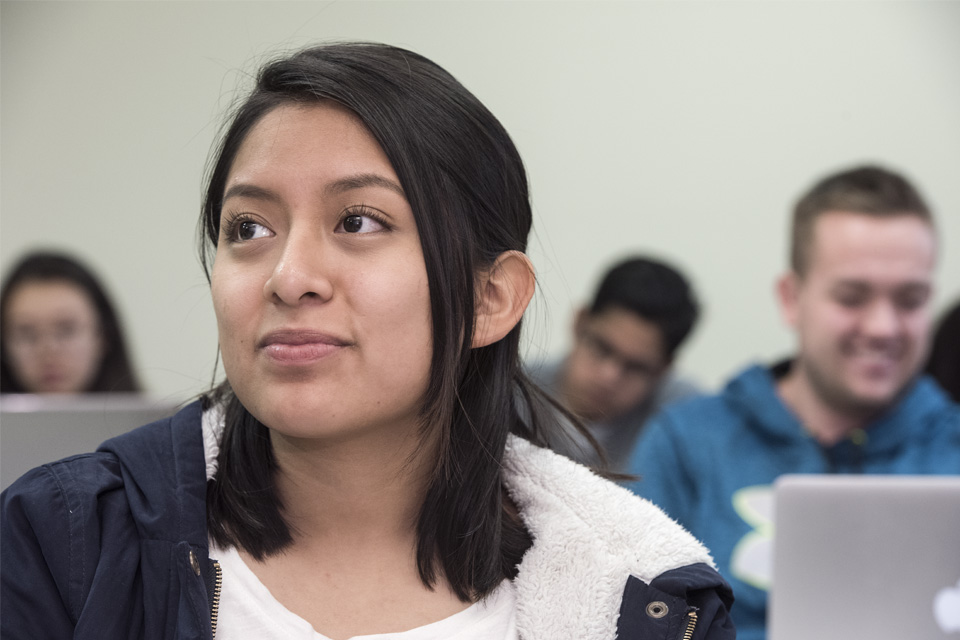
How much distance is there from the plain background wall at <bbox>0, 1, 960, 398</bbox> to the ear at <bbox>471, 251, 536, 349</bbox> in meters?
2.03

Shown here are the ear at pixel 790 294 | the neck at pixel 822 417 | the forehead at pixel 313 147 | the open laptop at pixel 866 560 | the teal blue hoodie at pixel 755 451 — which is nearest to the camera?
the forehead at pixel 313 147

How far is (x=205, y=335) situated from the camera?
3512mm

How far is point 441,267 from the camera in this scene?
3.76 ft

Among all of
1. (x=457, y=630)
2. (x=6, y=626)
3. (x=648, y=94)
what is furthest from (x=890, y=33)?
A: (x=6, y=626)

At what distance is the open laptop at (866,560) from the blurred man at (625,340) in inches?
65.1

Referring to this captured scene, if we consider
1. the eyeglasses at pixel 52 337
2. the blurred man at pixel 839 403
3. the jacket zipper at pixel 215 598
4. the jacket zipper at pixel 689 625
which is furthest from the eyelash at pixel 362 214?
the eyeglasses at pixel 52 337

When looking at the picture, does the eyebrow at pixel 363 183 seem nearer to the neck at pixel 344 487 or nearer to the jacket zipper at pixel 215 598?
the neck at pixel 344 487

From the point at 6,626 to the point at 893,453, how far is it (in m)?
1.79

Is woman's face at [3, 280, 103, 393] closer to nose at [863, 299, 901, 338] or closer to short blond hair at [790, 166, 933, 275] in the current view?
short blond hair at [790, 166, 933, 275]

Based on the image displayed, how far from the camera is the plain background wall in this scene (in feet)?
11.2

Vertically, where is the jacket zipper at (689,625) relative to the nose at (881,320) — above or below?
below

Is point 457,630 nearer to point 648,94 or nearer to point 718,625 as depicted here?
point 718,625

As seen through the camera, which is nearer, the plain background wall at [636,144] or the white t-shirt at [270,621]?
the white t-shirt at [270,621]

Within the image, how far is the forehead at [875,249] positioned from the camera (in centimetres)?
218
